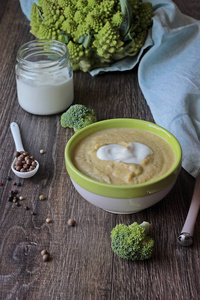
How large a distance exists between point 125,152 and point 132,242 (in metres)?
0.30

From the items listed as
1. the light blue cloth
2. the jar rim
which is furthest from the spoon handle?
the light blue cloth

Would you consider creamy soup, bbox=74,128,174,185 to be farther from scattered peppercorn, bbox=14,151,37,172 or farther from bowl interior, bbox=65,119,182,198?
scattered peppercorn, bbox=14,151,37,172

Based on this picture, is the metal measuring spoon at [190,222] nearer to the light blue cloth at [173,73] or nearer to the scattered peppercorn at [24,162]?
the light blue cloth at [173,73]

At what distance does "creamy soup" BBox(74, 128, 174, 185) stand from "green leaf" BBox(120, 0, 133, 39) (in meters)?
0.76

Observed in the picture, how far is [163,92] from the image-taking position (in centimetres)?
207

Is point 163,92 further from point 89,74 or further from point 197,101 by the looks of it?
point 89,74

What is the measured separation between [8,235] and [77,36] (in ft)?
3.67

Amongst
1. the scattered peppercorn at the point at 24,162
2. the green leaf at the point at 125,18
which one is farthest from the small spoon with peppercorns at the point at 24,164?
the green leaf at the point at 125,18

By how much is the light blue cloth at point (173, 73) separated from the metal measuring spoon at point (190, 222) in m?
0.19

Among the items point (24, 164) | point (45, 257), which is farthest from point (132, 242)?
point (24, 164)

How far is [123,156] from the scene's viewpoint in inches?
58.1

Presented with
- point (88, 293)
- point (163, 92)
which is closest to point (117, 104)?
point (163, 92)

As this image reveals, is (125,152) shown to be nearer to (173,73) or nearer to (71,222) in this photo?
(71,222)

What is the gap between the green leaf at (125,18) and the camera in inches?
84.9
